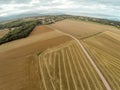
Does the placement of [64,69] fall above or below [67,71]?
below

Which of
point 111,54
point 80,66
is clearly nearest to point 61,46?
point 111,54

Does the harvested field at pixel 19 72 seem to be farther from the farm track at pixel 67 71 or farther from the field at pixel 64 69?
the farm track at pixel 67 71

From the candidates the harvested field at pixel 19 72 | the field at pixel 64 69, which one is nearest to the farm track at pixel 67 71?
the field at pixel 64 69

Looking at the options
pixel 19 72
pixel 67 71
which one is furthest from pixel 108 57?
pixel 19 72

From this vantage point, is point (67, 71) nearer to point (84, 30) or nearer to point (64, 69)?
point (64, 69)

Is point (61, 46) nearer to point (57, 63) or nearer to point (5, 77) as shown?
point (57, 63)

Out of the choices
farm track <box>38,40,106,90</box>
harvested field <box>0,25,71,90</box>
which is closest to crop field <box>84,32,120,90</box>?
farm track <box>38,40,106,90</box>

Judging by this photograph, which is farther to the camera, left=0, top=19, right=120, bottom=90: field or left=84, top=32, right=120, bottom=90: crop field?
left=84, top=32, right=120, bottom=90: crop field

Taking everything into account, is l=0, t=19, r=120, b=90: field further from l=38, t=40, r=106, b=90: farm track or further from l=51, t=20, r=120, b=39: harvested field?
l=51, t=20, r=120, b=39: harvested field
